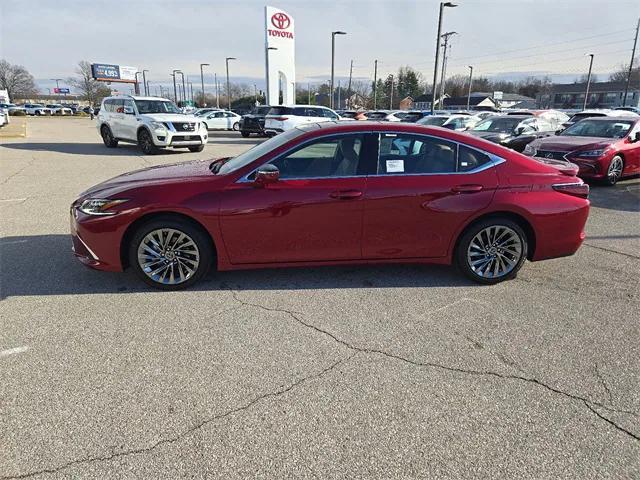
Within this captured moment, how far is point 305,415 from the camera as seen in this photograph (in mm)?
2422

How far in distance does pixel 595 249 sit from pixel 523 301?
7.07 feet

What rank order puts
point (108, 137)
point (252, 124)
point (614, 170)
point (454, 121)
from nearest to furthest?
point (614, 170), point (454, 121), point (108, 137), point (252, 124)

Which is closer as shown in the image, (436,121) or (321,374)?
(321,374)

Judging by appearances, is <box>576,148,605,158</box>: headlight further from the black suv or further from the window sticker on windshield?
the black suv

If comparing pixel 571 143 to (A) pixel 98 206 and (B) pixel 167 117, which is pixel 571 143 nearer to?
(A) pixel 98 206

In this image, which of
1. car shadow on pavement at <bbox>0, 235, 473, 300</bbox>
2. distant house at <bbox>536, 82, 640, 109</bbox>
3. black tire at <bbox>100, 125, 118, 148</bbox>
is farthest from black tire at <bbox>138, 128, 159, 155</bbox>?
distant house at <bbox>536, 82, 640, 109</bbox>

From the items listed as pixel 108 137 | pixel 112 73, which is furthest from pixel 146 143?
pixel 112 73

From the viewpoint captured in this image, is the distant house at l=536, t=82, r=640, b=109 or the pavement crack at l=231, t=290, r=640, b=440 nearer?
the pavement crack at l=231, t=290, r=640, b=440

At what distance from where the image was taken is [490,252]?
165 inches

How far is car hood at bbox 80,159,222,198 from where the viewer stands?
392 centimetres

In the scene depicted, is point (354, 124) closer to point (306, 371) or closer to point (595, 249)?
point (306, 371)

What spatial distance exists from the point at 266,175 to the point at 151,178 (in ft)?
3.99

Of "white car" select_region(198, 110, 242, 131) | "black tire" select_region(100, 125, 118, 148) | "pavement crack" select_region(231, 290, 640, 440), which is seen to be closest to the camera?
"pavement crack" select_region(231, 290, 640, 440)

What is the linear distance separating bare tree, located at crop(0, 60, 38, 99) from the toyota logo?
9328 cm
